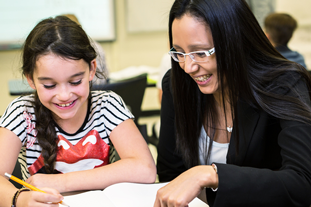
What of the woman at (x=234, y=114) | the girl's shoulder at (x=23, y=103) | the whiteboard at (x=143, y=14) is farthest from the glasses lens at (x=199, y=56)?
the whiteboard at (x=143, y=14)

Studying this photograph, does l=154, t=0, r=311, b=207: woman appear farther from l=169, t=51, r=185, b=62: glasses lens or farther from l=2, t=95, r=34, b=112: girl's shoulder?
l=2, t=95, r=34, b=112: girl's shoulder

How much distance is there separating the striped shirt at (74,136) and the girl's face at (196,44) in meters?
0.34

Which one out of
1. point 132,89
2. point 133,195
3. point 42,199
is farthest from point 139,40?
point 42,199

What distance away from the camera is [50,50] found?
105 cm

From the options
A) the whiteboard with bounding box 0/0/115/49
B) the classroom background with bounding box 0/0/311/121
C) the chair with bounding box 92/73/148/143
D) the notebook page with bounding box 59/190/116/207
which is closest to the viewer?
the notebook page with bounding box 59/190/116/207

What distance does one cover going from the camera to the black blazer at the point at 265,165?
79 cm

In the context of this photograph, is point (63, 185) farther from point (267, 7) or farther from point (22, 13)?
point (267, 7)

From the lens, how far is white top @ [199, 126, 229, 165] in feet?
3.83

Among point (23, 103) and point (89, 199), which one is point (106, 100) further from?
point (89, 199)

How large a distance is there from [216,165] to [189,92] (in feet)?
1.36

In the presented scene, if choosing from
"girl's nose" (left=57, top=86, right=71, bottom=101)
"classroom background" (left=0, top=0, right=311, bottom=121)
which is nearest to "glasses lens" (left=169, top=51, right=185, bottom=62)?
"girl's nose" (left=57, top=86, right=71, bottom=101)

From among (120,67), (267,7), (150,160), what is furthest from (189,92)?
(267,7)

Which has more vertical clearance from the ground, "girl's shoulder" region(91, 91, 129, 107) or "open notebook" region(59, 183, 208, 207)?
"girl's shoulder" region(91, 91, 129, 107)

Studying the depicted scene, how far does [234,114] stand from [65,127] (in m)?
0.61
